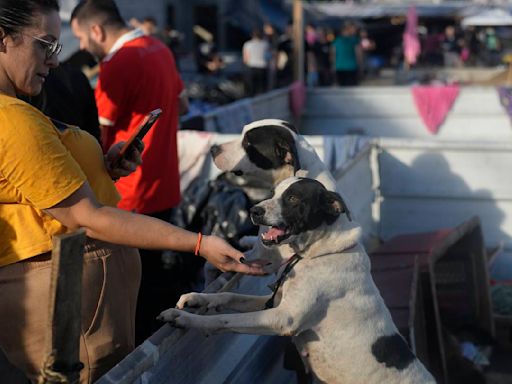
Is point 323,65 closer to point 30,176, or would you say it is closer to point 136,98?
point 136,98

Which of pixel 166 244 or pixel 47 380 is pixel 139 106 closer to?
pixel 166 244

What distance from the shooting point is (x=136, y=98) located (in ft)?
15.1

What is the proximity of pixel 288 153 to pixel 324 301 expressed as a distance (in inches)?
32.5

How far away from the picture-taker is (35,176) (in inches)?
92.8

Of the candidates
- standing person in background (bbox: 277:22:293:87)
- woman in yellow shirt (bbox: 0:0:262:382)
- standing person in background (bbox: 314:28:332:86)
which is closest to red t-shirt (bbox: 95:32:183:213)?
woman in yellow shirt (bbox: 0:0:262:382)

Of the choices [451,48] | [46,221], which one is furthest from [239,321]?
[451,48]

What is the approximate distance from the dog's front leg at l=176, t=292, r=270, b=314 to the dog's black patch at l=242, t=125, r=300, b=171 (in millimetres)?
672

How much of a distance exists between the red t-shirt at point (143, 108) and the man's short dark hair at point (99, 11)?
168 millimetres

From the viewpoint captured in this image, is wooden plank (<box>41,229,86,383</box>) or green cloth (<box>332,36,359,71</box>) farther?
green cloth (<box>332,36,359,71</box>)

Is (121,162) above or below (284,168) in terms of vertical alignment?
above

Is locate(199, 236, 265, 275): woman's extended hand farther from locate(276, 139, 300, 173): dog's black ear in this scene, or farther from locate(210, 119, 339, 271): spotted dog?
locate(276, 139, 300, 173): dog's black ear

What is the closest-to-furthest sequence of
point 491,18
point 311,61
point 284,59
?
1. point 311,61
2. point 284,59
3. point 491,18

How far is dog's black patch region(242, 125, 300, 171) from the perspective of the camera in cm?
370

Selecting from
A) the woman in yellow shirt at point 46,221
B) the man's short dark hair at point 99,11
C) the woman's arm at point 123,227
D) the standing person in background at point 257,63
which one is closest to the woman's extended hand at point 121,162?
the woman in yellow shirt at point 46,221
